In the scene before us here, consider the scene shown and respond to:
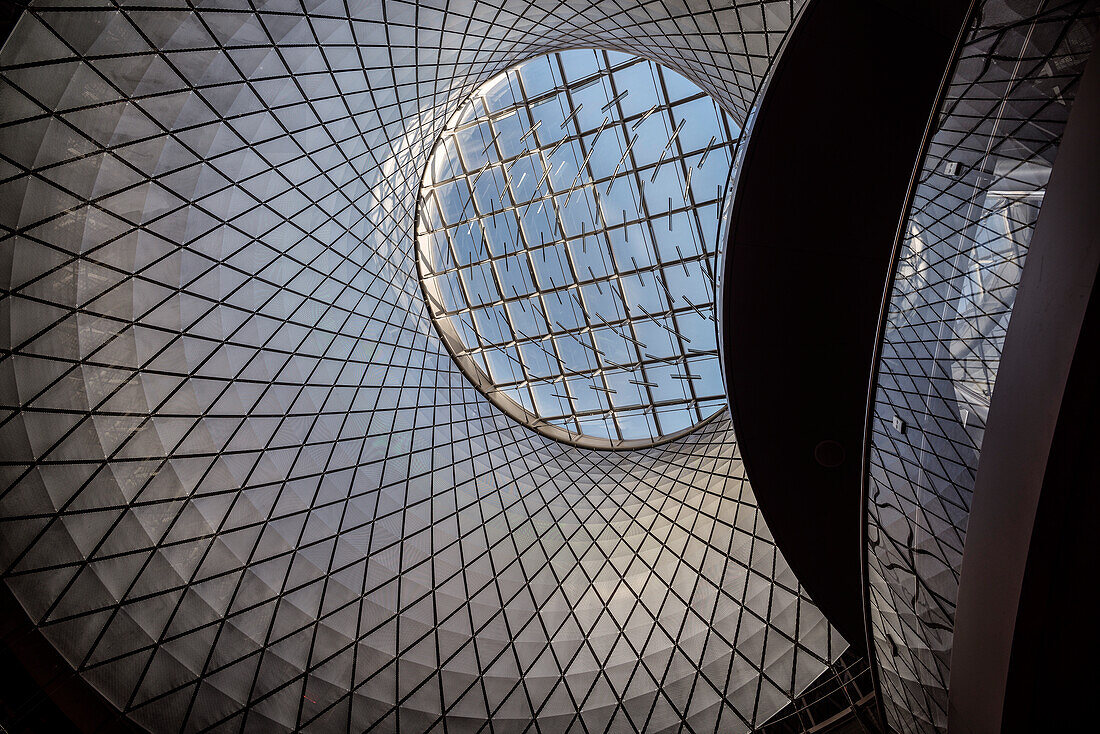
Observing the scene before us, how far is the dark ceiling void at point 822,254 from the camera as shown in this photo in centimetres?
1237

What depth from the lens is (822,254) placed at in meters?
14.8

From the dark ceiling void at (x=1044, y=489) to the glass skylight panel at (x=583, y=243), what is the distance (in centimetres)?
2418

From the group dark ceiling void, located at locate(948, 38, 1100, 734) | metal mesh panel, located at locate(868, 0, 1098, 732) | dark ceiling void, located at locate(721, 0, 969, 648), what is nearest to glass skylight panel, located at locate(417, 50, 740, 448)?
dark ceiling void, located at locate(721, 0, 969, 648)

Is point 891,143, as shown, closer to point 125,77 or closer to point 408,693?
point 125,77

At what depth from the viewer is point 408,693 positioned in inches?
975

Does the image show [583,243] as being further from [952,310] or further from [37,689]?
[37,689]

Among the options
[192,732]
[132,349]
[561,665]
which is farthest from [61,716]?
[561,665]

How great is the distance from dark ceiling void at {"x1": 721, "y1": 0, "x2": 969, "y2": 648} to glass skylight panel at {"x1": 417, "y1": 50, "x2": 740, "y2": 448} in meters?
15.5

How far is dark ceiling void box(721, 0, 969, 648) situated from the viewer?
487 inches

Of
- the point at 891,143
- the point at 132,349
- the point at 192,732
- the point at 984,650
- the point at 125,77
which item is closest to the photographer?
the point at 984,650

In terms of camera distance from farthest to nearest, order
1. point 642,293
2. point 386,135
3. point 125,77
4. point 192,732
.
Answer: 1. point 642,293
2. point 386,135
3. point 192,732
4. point 125,77

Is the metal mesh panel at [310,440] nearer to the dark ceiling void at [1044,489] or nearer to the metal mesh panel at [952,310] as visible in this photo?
the metal mesh panel at [952,310]

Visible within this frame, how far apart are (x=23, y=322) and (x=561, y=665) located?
2378 centimetres

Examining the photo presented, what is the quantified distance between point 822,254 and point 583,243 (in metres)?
18.6
